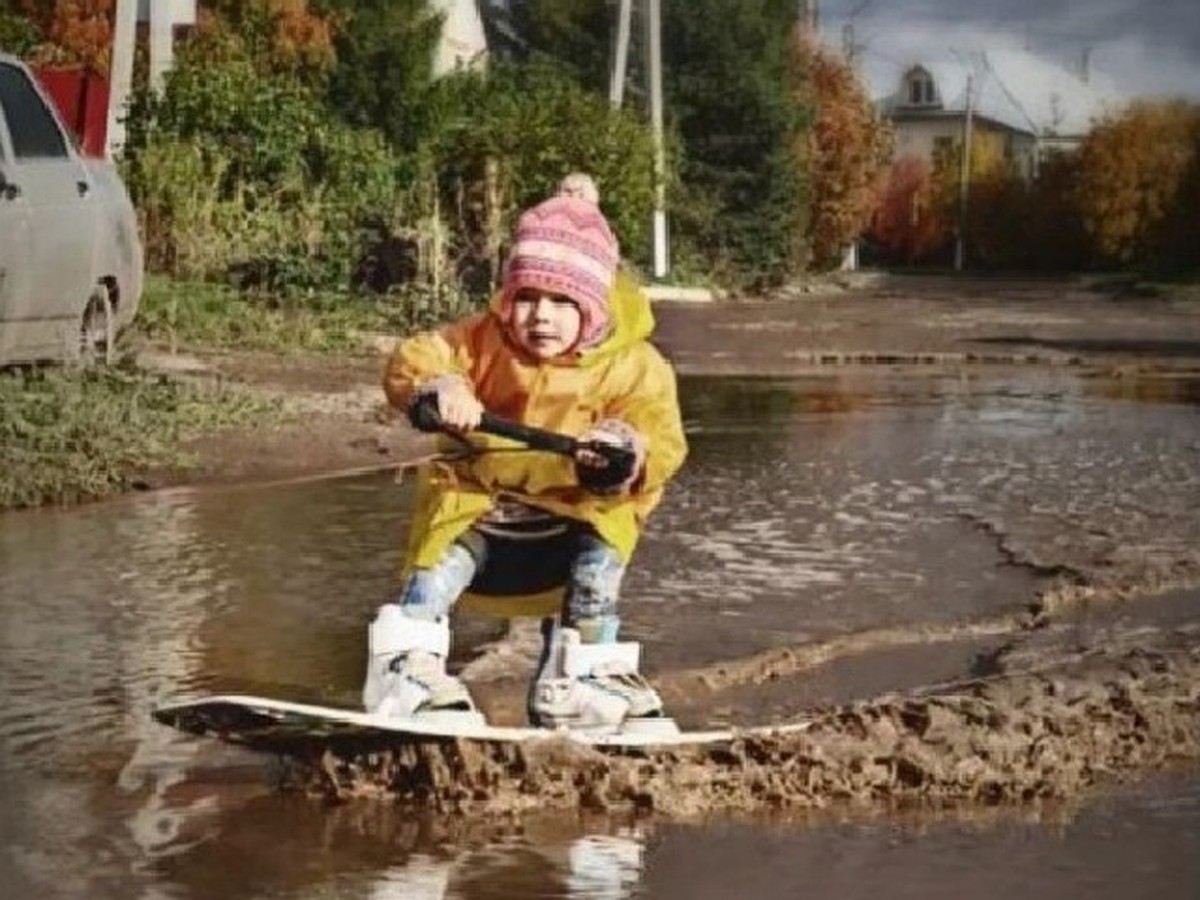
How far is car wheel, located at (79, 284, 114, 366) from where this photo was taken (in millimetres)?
12719

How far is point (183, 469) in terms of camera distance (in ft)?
36.5

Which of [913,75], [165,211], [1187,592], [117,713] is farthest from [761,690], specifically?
[913,75]

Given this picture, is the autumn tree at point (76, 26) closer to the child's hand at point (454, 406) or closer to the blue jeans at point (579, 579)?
the blue jeans at point (579, 579)

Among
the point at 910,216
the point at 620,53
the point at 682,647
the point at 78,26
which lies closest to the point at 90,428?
the point at 682,647

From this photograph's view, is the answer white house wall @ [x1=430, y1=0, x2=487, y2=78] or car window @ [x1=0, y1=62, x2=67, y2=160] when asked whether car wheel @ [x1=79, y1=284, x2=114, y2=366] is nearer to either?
car window @ [x1=0, y1=62, x2=67, y2=160]

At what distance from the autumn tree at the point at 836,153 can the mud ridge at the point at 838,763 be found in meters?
50.4

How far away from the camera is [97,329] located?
1302 centimetres

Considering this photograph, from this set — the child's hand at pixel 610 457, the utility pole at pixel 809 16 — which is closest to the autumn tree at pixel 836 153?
the utility pole at pixel 809 16

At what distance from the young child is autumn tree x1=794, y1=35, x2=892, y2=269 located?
166 ft

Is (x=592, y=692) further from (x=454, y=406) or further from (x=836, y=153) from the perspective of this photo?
(x=836, y=153)

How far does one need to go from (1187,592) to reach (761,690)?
2249mm

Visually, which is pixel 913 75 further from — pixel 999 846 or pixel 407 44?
pixel 999 846

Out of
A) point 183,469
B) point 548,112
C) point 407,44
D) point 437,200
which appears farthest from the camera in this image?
point 407,44

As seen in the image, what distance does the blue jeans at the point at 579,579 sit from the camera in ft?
18.5
